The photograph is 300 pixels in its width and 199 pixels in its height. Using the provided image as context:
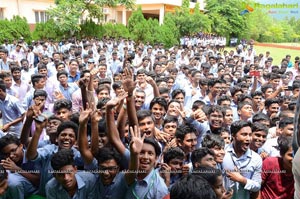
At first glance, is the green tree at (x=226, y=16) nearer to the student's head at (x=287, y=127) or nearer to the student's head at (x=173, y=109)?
the student's head at (x=173, y=109)

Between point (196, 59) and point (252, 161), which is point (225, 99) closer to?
point (252, 161)

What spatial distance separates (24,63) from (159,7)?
2151 centimetres

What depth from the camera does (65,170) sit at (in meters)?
2.49

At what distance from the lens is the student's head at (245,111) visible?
460 centimetres

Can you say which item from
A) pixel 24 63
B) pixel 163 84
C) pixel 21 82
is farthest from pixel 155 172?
pixel 24 63

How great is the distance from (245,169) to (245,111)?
187cm

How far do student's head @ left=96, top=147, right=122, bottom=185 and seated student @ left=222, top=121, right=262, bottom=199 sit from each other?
3.18 feet

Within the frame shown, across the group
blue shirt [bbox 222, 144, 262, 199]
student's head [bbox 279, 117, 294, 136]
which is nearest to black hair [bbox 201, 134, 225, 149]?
blue shirt [bbox 222, 144, 262, 199]

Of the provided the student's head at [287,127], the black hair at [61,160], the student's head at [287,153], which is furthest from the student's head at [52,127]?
the student's head at [287,127]

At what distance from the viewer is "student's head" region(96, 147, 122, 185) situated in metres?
2.59

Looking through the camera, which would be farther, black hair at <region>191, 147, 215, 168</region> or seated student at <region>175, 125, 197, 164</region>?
seated student at <region>175, 125, 197, 164</region>

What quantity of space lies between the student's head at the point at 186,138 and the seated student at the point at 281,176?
75 centimetres

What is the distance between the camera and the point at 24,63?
8.98m

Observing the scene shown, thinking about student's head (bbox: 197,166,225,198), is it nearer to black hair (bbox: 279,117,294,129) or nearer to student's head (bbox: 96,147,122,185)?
student's head (bbox: 96,147,122,185)
